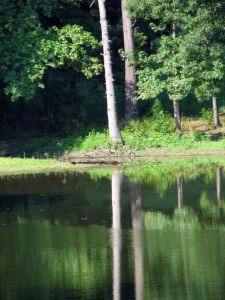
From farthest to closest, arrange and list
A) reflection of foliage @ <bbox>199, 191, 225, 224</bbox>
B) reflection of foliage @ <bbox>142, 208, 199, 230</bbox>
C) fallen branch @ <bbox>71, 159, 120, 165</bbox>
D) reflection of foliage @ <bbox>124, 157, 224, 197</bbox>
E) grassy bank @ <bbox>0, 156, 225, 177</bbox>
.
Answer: fallen branch @ <bbox>71, 159, 120, 165</bbox> < grassy bank @ <bbox>0, 156, 225, 177</bbox> < reflection of foliage @ <bbox>124, 157, 224, 197</bbox> < reflection of foliage @ <bbox>199, 191, 225, 224</bbox> < reflection of foliage @ <bbox>142, 208, 199, 230</bbox>

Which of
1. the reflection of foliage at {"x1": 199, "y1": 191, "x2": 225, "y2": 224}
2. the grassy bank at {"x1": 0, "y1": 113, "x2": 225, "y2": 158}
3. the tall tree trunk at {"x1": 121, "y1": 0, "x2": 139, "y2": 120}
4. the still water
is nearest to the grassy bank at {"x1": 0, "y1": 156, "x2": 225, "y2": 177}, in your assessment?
the still water

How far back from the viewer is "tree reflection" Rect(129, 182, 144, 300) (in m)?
8.20

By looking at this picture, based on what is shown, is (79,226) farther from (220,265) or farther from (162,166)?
(162,166)

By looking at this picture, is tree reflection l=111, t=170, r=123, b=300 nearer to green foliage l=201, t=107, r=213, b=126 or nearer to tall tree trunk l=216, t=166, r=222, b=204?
tall tree trunk l=216, t=166, r=222, b=204

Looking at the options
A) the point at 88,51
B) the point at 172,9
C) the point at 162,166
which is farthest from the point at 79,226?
the point at 88,51

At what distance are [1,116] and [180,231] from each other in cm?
2253

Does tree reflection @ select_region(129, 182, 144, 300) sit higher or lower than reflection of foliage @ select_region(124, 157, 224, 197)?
lower

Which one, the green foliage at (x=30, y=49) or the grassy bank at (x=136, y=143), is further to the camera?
the green foliage at (x=30, y=49)

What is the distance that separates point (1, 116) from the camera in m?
31.9

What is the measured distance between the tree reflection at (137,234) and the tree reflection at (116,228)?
30cm

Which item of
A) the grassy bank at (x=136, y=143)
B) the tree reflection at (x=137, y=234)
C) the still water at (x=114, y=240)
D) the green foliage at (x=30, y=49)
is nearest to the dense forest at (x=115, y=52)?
the green foliage at (x=30, y=49)

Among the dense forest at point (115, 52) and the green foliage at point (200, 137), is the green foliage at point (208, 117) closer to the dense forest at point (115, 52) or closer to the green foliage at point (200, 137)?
the dense forest at point (115, 52)

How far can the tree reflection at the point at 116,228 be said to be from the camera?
8305 millimetres

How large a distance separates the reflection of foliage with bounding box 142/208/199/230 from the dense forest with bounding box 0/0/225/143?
13574 millimetres
